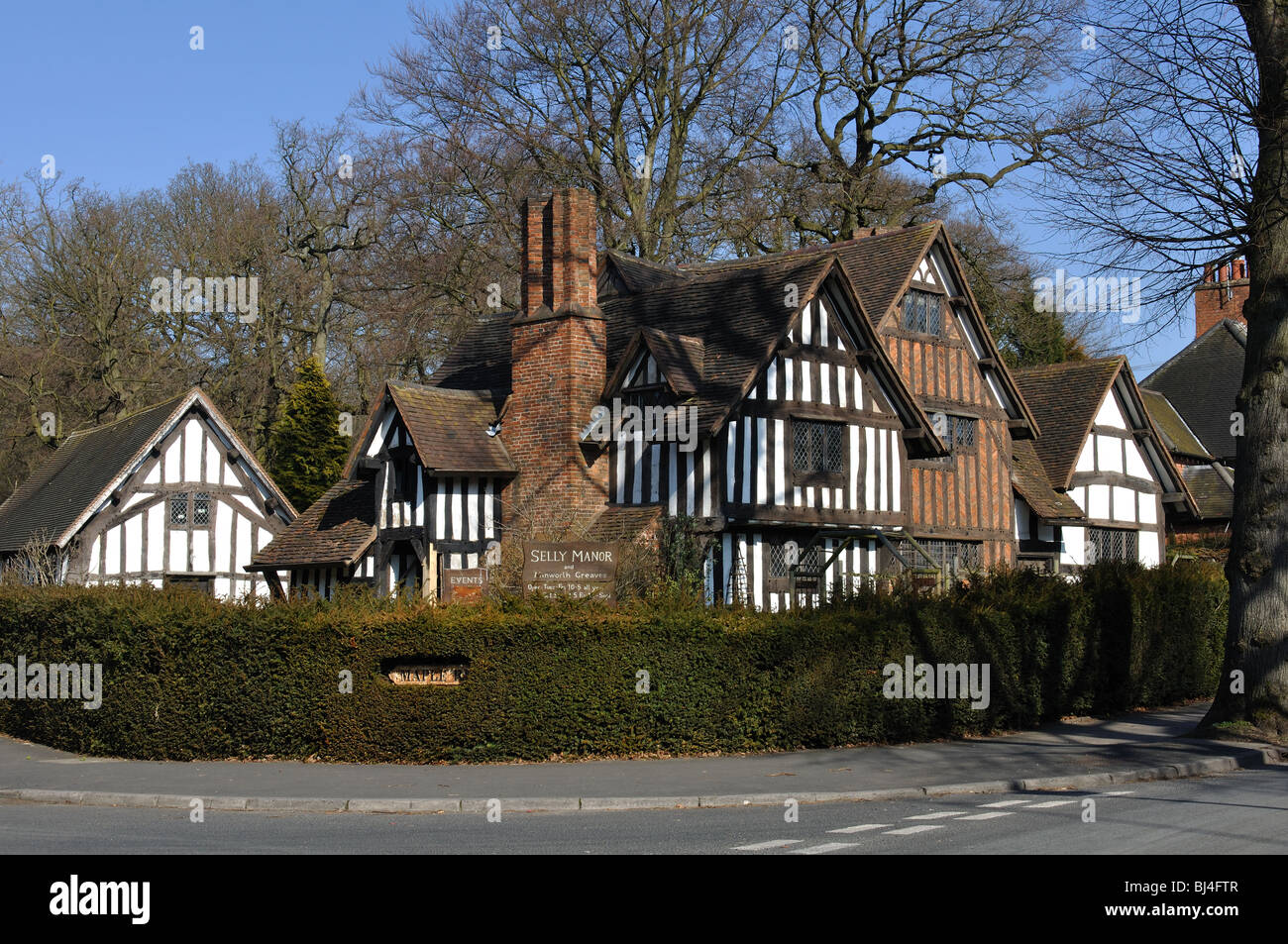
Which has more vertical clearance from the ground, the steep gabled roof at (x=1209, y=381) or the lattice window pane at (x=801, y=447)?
the steep gabled roof at (x=1209, y=381)

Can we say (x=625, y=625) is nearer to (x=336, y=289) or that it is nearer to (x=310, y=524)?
(x=310, y=524)

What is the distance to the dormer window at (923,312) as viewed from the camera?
30172 mm

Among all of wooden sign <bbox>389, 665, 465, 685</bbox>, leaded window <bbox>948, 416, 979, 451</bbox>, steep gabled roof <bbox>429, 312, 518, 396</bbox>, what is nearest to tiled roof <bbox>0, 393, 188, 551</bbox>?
steep gabled roof <bbox>429, 312, 518, 396</bbox>

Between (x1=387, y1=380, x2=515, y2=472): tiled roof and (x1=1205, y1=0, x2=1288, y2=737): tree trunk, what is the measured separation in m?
12.8

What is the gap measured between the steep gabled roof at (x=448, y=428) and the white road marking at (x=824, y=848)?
48.3ft

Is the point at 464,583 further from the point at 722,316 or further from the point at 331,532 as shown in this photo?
the point at 722,316

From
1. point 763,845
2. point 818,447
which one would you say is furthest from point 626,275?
point 763,845

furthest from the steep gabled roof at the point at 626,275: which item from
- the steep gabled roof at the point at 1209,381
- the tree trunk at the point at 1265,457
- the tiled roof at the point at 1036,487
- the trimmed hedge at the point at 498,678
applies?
the steep gabled roof at the point at 1209,381

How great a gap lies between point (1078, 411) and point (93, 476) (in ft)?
79.2

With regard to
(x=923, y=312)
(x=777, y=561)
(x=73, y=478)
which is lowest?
(x=777, y=561)

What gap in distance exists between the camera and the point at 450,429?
25.2 meters

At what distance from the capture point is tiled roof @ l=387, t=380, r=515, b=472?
2431 centimetres

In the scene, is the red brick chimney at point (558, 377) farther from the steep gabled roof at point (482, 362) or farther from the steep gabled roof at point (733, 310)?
the steep gabled roof at point (482, 362)
